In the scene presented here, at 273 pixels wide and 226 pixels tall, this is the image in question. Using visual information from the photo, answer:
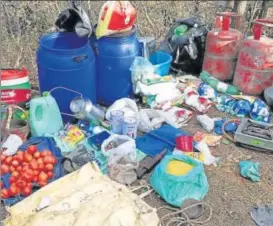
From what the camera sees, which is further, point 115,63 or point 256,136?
point 115,63

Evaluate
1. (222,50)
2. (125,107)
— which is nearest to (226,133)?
(125,107)

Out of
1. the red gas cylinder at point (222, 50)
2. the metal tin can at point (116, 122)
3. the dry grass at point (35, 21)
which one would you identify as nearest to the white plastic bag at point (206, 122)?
the metal tin can at point (116, 122)

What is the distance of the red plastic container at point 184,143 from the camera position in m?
3.11

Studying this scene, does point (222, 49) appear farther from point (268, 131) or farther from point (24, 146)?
point (24, 146)

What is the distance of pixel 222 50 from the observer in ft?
14.2

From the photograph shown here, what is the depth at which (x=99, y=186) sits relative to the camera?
2.67 meters

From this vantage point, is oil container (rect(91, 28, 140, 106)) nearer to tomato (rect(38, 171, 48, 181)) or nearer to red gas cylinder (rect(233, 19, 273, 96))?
red gas cylinder (rect(233, 19, 273, 96))

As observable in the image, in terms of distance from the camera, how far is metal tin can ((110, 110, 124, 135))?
334 centimetres

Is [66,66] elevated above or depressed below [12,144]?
above

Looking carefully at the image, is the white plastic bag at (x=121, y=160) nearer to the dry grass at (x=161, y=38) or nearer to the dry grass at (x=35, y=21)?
the dry grass at (x=161, y=38)

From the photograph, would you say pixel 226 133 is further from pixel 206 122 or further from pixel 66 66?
pixel 66 66

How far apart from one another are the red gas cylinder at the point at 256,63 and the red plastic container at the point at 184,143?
4.62 ft

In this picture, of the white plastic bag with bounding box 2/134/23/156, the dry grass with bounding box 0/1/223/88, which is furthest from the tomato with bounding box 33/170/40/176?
the dry grass with bounding box 0/1/223/88

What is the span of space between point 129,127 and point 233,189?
1051 millimetres
